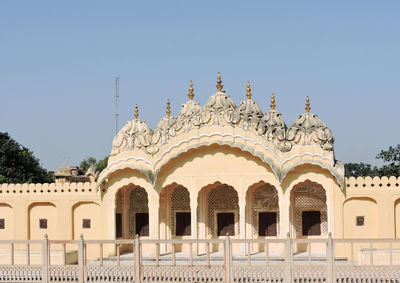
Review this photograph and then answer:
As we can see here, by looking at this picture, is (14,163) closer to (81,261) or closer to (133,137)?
(133,137)

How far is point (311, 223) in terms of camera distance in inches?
930

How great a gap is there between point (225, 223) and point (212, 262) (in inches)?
98.7

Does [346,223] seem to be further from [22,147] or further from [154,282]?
[22,147]

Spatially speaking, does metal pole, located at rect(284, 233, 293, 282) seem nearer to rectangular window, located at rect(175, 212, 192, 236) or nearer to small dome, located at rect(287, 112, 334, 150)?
small dome, located at rect(287, 112, 334, 150)

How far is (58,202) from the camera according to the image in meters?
24.6

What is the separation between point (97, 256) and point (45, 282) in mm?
6090

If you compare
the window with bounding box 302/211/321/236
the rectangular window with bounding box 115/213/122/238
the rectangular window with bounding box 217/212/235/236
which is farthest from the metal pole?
the rectangular window with bounding box 115/213/122/238

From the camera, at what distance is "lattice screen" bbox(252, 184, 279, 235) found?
23.9 metres

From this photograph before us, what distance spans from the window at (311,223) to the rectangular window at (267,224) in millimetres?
1045

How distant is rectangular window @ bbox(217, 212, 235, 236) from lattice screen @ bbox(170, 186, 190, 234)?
1.22 metres

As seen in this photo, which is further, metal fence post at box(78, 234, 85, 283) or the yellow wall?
the yellow wall

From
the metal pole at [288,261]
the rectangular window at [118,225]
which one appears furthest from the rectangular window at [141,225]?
the metal pole at [288,261]

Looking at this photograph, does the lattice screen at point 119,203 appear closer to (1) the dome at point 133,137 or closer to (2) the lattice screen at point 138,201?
(2) the lattice screen at point 138,201

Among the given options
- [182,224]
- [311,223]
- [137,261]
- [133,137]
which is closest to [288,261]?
[137,261]
